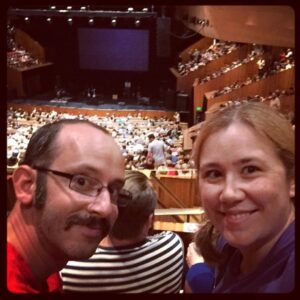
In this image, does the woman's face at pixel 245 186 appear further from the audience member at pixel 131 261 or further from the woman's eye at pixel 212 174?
the audience member at pixel 131 261

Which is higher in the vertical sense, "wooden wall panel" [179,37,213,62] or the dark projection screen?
"wooden wall panel" [179,37,213,62]

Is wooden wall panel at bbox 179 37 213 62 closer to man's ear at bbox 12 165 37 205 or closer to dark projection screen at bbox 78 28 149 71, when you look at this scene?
dark projection screen at bbox 78 28 149 71

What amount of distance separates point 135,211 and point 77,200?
8.4 inches

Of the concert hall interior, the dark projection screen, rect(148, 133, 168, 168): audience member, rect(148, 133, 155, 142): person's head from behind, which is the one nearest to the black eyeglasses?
the concert hall interior

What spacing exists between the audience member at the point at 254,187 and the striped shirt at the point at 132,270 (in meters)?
0.20

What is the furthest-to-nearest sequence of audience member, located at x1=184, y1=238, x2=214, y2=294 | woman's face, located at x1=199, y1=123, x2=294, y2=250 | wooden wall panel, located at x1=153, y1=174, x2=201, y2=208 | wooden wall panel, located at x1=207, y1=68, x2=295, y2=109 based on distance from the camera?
wooden wall panel, located at x1=153, y1=174, x2=201, y2=208 → wooden wall panel, located at x1=207, y1=68, x2=295, y2=109 → audience member, located at x1=184, y1=238, x2=214, y2=294 → woman's face, located at x1=199, y1=123, x2=294, y2=250

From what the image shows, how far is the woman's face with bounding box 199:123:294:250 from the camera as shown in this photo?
2.02 feet

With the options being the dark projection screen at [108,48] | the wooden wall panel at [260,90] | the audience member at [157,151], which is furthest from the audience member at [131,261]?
the audience member at [157,151]

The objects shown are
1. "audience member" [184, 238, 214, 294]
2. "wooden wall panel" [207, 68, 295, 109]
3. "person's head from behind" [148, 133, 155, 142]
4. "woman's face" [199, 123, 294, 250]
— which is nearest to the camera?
Answer: "woman's face" [199, 123, 294, 250]

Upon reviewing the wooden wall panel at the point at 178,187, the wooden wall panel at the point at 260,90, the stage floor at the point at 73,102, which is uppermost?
the wooden wall panel at the point at 260,90

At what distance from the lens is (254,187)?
61 centimetres

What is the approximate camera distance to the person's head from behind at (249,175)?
0.62 m

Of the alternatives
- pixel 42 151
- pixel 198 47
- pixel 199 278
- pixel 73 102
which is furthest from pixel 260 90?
pixel 198 47

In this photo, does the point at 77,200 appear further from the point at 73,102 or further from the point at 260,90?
the point at 73,102
